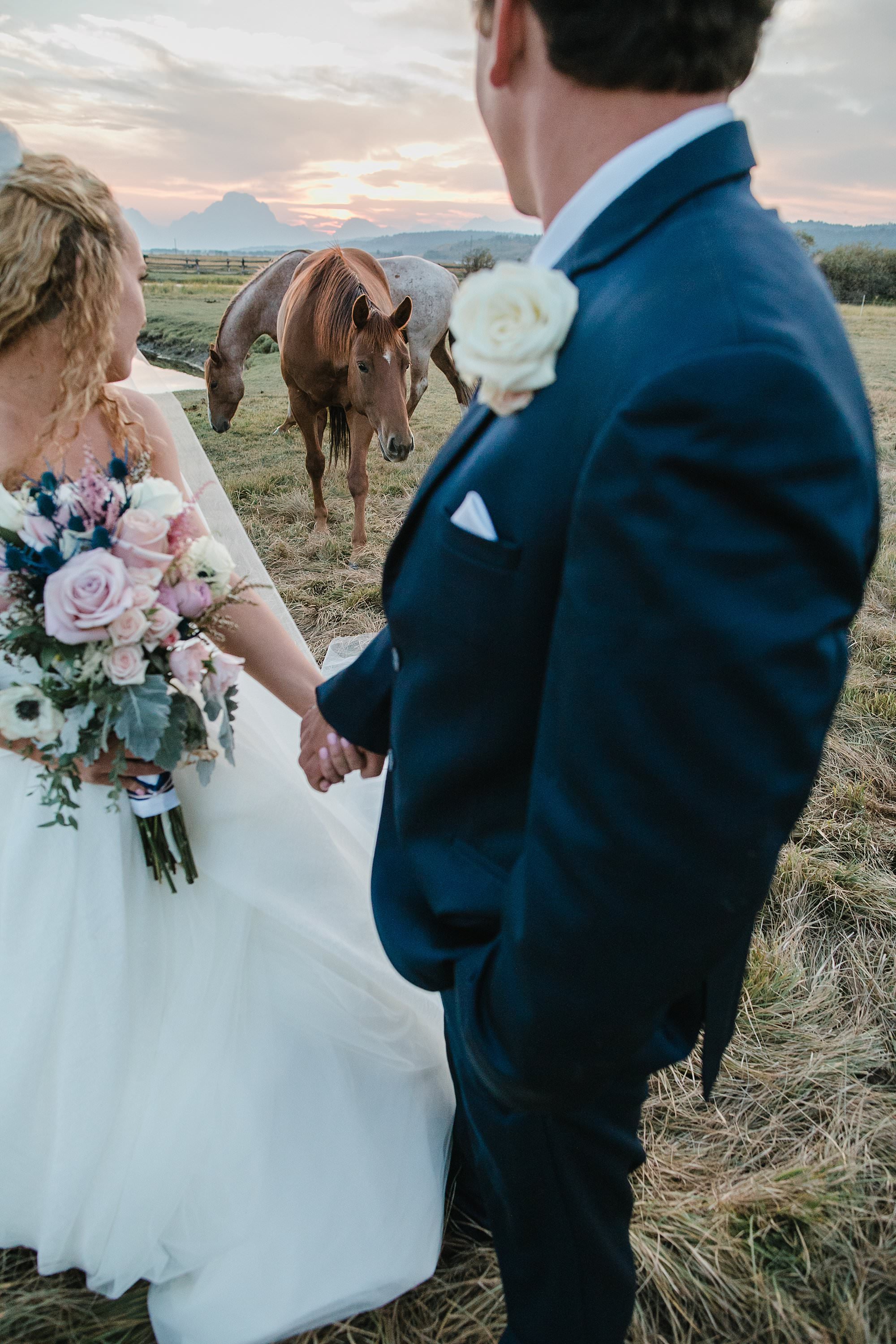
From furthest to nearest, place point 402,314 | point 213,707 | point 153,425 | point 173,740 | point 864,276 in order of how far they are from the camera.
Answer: point 864,276 < point 402,314 < point 153,425 < point 213,707 < point 173,740

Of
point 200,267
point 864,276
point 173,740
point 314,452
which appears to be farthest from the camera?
point 200,267

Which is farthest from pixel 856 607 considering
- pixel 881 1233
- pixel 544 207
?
pixel 881 1233

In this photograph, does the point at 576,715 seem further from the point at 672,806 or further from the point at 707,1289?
the point at 707,1289

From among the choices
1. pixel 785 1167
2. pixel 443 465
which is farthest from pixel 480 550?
pixel 785 1167

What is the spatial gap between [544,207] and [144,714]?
40.4 inches

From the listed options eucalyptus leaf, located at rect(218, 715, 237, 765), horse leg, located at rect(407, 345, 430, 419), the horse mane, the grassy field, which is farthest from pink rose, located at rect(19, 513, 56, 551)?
horse leg, located at rect(407, 345, 430, 419)

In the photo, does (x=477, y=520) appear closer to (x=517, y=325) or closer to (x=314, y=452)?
(x=517, y=325)

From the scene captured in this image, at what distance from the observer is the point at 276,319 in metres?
7.70

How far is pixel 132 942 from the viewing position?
166cm

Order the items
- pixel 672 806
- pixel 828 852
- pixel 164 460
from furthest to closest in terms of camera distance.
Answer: pixel 828 852 < pixel 164 460 < pixel 672 806

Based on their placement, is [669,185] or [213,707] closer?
[669,185]

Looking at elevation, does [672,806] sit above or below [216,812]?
above

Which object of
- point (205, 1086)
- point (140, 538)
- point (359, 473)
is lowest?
point (205, 1086)

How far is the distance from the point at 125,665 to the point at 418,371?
8.01 m
